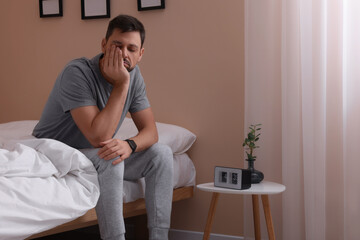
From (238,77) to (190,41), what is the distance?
0.34m

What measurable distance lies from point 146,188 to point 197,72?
0.89 metres

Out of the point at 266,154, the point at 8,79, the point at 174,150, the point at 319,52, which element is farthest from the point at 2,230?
the point at 8,79

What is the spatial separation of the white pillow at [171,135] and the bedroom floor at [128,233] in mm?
520

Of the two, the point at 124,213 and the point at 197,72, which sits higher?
the point at 197,72

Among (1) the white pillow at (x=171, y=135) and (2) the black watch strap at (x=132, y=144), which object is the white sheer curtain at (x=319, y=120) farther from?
(2) the black watch strap at (x=132, y=144)

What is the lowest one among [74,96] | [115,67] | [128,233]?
[128,233]

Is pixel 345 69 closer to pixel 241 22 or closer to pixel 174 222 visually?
pixel 241 22

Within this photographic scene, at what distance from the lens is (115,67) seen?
1.88 m

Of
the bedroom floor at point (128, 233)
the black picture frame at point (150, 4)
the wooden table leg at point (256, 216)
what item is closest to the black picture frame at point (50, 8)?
the black picture frame at point (150, 4)

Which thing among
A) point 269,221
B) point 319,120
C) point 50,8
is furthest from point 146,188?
point 50,8

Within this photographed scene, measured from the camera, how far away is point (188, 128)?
263 centimetres

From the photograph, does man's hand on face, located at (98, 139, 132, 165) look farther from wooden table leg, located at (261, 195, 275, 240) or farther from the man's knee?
wooden table leg, located at (261, 195, 275, 240)

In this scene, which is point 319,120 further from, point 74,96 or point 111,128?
point 74,96

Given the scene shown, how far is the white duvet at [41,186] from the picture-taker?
137cm
